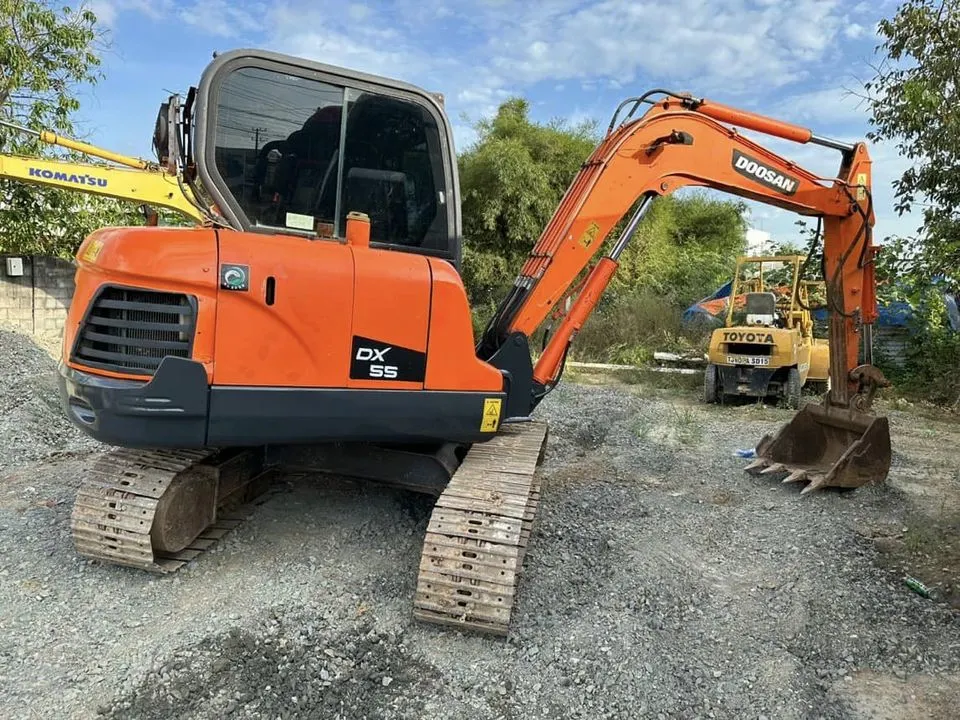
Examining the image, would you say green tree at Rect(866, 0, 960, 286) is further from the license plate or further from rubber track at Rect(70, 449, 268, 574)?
rubber track at Rect(70, 449, 268, 574)

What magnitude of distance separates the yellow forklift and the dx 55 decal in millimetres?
6093

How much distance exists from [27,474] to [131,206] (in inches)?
297

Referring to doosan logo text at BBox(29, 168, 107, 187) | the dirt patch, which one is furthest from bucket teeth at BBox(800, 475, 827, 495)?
doosan logo text at BBox(29, 168, 107, 187)

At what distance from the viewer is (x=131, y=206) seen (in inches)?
456

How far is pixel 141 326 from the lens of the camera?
3.09m

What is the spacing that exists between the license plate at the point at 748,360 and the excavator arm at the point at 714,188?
10.8 feet

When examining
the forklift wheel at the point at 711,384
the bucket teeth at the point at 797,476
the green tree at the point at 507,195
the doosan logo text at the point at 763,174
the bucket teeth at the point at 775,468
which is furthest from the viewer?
the green tree at the point at 507,195

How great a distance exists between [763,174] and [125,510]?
4.16 meters

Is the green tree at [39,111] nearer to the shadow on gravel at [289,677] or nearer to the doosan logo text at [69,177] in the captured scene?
the doosan logo text at [69,177]

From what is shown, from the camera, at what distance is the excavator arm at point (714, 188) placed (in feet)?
14.3

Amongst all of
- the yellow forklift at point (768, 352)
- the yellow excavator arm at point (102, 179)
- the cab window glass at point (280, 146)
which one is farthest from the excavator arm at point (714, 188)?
the yellow excavator arm at point (102, 179)

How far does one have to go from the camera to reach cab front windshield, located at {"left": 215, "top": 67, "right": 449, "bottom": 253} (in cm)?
346

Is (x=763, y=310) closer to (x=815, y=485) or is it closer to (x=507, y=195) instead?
(x=815, y=485)

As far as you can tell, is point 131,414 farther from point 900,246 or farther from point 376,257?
point 900,246
